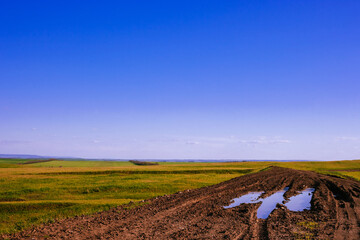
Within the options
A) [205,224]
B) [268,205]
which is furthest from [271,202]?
[205,224]

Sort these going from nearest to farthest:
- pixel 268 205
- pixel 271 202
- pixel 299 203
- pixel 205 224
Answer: pixel 205 224 → pixel 268 205 → pixel 299 203 → pixel 271 202

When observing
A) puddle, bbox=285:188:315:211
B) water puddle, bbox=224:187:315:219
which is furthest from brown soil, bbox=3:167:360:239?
puddle, bbox=285:188:315:211

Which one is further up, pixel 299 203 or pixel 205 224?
pixel 205 224

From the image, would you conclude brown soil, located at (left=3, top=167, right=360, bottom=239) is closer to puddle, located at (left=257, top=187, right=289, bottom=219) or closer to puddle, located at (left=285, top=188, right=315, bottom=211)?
puddle, located at (left=257, top=187, right=289, bottom=219)

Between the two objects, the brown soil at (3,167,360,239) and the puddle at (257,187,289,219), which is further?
the puddle at (257,187,289,219)

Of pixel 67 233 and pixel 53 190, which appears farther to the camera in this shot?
pixel 53 190

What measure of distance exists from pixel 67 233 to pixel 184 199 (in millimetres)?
10996

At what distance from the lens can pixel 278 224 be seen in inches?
536

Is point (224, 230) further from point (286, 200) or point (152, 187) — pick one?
point (152, 187)

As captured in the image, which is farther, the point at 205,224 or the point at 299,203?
the point at 299,203

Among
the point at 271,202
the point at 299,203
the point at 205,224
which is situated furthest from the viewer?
the point at 271,202

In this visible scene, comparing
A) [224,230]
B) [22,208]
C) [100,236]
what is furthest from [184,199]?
[22,208]

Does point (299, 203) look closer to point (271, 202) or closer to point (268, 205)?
point (271, 202)

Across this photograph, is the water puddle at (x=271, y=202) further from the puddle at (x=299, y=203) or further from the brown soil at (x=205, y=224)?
the brown soil at (x=205, y=224)
